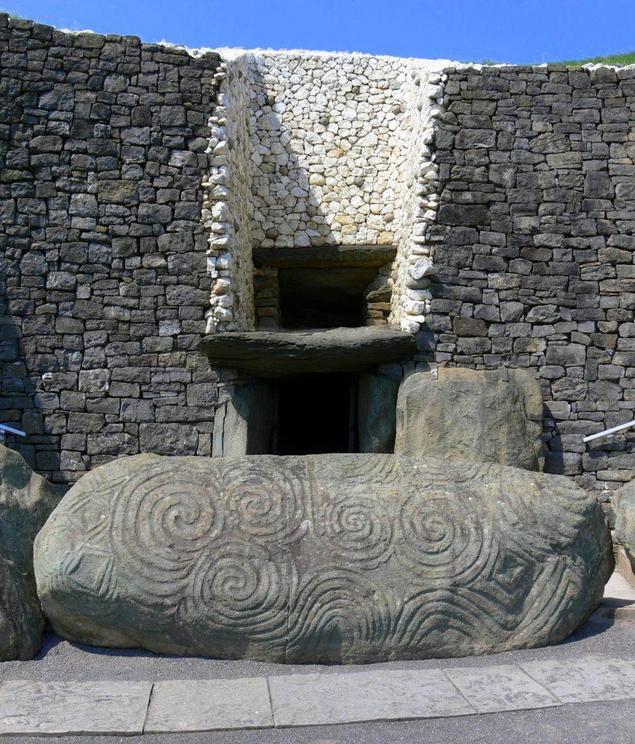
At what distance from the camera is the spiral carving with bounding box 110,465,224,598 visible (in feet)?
12.1

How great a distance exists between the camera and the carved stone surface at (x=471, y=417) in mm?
6816

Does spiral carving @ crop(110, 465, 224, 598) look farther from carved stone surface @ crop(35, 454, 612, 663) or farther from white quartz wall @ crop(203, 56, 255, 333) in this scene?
white quartz wall @ crop(203, 56, 255, 333)

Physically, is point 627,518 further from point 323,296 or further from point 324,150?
point 323,296

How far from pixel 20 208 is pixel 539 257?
5.25m

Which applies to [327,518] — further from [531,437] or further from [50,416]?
[50,416]

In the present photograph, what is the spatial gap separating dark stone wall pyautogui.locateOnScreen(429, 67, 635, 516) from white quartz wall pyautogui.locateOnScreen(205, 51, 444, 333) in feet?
2.47

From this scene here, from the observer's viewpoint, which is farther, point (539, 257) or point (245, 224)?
point (245, 224)

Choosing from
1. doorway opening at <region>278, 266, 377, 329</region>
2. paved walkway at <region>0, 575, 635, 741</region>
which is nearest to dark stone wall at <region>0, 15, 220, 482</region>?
doorway opening at <region>278, 266, 377, 329</region>

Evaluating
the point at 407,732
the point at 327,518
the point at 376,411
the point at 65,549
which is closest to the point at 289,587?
the point at 327,518

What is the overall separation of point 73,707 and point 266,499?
1.36 m

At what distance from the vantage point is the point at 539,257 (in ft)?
24.3

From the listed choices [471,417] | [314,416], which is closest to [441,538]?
[471,417]

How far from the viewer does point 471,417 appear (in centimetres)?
687

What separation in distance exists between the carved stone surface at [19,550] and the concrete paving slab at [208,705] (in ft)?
2.77
